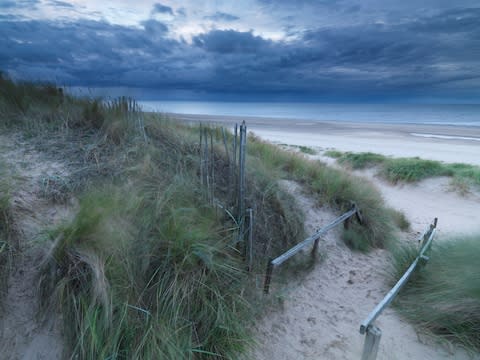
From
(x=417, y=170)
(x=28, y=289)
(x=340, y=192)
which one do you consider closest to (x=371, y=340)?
(x=28, y=289)

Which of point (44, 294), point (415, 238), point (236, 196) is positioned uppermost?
point (236, 196)

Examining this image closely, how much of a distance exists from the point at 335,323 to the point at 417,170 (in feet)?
29.3

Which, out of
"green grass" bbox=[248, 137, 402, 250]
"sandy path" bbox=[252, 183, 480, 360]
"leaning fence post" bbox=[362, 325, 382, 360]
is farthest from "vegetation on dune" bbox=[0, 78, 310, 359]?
"green grass" bbox=[248, 137, 402, 250]

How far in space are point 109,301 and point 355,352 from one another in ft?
7.78

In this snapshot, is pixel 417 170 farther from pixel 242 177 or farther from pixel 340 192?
pixel 242 177

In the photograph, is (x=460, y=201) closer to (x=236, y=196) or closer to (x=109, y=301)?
(x=236, y=196)

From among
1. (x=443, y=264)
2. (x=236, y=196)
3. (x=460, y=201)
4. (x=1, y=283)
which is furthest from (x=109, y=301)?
(x=460, y=201)

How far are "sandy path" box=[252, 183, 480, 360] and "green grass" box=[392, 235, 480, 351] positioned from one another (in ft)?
0.50

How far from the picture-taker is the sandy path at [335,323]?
9.00ft

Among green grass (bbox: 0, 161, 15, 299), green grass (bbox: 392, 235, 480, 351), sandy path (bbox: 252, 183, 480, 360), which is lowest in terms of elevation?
sandy path (bbox: 252, 183, 480, 360)

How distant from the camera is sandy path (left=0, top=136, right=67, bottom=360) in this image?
6.61ft

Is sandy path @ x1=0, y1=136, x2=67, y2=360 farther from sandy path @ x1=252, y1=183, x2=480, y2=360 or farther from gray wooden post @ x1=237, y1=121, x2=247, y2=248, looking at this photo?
gray wooden post @ x1=237, y1=121, x2=247, y2=248

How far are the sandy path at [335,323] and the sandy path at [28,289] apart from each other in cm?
167

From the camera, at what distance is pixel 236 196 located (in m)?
4.02
